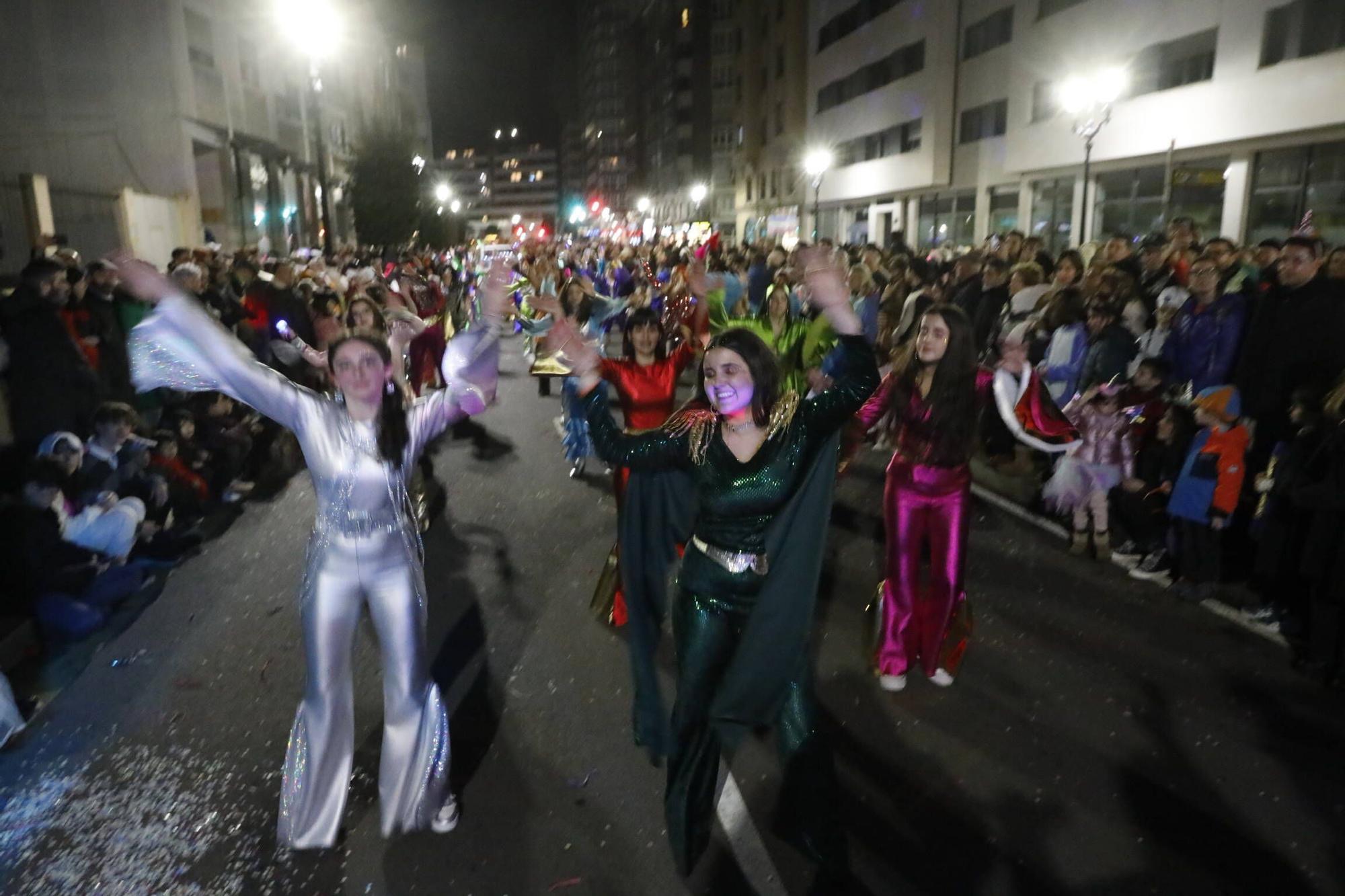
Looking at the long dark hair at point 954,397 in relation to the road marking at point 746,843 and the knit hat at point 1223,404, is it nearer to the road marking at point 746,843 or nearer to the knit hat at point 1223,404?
the road marking at point 746,843

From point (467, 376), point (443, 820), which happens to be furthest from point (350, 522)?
point (443, 820)

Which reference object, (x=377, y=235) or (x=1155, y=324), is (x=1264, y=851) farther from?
(x=377, y=235)

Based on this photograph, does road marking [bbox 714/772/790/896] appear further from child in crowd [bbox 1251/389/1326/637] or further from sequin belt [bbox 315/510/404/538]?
child in crowd [bbox 1251/389/1326/637]

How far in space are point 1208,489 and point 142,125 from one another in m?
25.9

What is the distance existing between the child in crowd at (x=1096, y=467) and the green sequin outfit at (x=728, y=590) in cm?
428

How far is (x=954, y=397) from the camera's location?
15.5 feet

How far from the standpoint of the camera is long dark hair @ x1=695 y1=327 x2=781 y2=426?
3.35 meters

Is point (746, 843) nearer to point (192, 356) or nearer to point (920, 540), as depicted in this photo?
point (920, 540)

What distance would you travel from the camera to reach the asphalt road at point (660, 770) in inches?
144

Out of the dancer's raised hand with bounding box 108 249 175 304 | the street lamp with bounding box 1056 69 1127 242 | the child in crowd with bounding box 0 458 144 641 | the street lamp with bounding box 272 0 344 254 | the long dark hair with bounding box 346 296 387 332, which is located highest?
the street lamp with bounding box 272 0 344 254

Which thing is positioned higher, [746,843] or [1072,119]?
[1072,119]

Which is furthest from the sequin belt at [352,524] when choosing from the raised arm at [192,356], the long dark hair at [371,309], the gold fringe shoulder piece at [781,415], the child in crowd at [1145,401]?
the child in crowd at [1145,401]

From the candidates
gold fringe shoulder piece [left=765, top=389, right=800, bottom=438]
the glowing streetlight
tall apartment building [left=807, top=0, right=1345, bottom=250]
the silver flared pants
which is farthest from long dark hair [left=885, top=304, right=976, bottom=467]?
the glowing streetlight

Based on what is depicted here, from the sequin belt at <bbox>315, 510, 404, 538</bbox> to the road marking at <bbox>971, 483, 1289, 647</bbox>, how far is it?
4.77 metres
